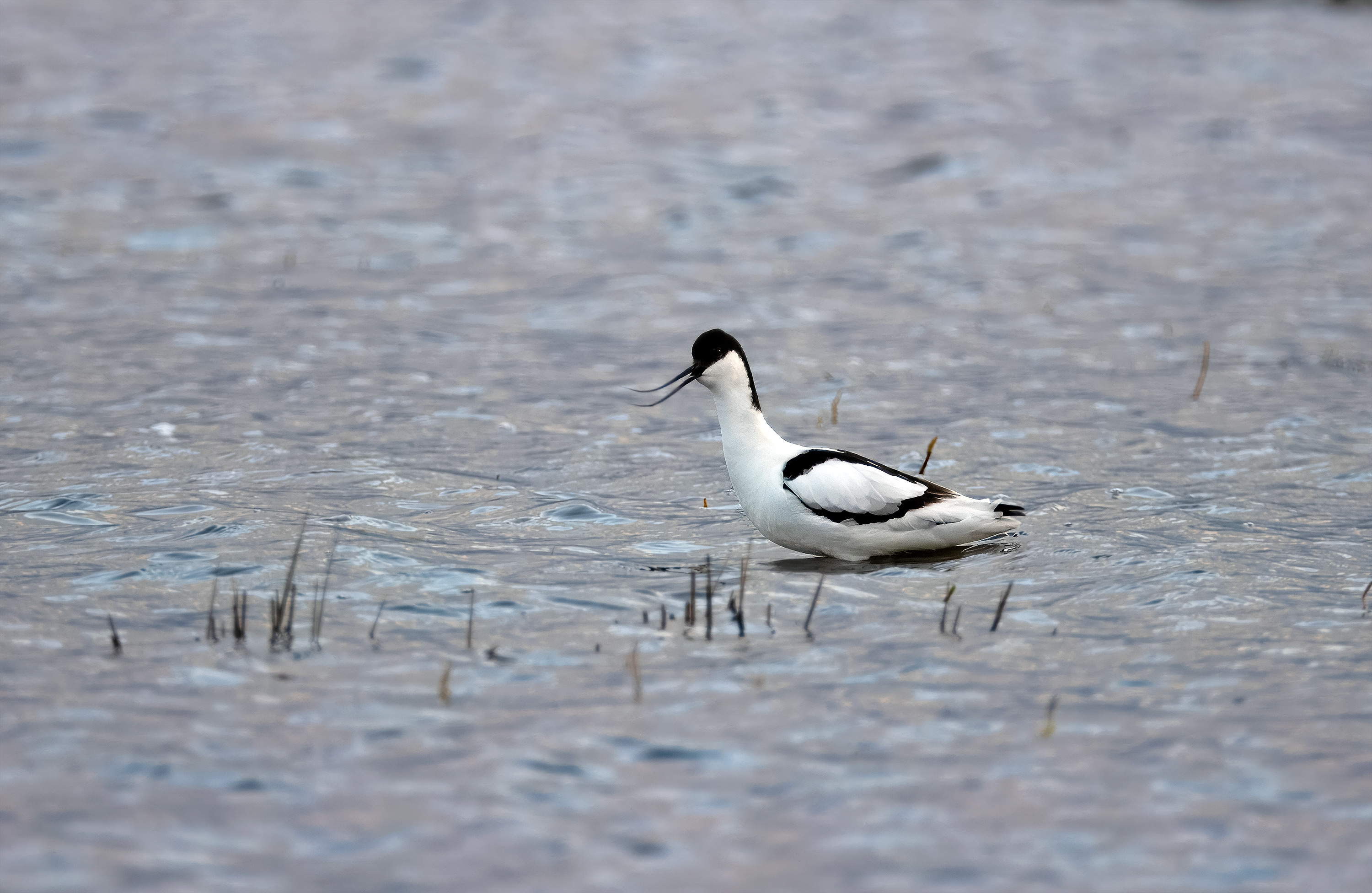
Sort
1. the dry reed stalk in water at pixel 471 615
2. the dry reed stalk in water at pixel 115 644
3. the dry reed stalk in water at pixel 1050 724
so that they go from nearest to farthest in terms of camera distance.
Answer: the dry reed stalk in water at pixel 1050 724 < the dry reed stalk in water at pixel 115 644 < the dry reed stalk in water at pixel 471 615

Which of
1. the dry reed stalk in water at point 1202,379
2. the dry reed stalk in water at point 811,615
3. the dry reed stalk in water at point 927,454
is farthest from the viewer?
the dry reed stalk in water at point 1202,379

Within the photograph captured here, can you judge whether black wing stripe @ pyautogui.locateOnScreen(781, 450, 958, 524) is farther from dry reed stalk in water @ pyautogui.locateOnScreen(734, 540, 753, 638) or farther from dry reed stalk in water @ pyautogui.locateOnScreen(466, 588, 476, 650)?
dry reed stalk in water @ pyautogui.locateOnScreen(466, 588, 476, 650)

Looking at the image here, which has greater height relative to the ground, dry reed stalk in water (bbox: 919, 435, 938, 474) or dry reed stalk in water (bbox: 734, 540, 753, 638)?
dry reed stalk in water (bbox: 919, 435, 938, 474)

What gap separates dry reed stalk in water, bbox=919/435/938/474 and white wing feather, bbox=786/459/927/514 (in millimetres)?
1322

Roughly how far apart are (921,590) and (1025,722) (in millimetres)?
1945

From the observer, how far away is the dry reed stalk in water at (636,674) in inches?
278

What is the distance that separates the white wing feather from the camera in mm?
9008

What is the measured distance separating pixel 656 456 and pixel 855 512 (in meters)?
3.57

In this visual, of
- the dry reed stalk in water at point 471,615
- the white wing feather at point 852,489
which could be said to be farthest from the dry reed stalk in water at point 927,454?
the dry reed stalk in water at point 471,615

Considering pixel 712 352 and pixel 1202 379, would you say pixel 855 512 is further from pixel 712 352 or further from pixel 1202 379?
pixel 1202 379

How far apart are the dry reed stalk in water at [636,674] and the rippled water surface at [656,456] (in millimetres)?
45

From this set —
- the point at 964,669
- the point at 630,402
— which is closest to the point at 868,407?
the point at 630,402

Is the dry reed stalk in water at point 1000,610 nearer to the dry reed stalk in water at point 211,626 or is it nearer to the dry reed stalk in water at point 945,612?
the dry reed stalk in water at point 945,612

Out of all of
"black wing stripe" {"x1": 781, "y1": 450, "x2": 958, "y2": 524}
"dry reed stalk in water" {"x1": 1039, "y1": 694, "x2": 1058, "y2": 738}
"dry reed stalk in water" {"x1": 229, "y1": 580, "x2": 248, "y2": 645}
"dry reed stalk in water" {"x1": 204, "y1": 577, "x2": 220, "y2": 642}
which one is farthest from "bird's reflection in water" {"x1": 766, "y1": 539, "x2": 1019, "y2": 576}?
"dry reed stalk in water" {"x1": 204, "y1": 577, "x2": 220, "y2": 642}
